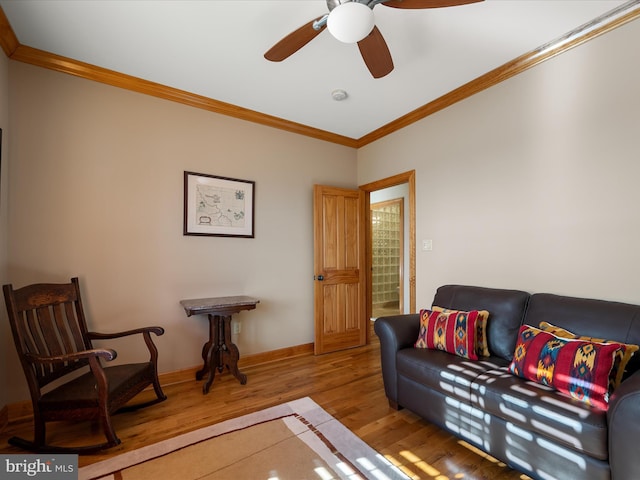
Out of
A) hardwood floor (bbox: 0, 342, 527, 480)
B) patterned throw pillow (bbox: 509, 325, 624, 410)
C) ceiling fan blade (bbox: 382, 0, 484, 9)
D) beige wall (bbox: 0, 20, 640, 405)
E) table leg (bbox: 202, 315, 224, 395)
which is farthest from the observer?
table leg (bbox: 202, 315, 224, 395)

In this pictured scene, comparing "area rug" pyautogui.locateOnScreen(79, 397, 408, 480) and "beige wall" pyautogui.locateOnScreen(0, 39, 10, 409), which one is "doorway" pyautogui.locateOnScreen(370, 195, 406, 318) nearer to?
"area rug" pyautogui.locateOnScreen(79, 397, 408, 480)

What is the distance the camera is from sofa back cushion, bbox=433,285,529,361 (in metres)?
2.10

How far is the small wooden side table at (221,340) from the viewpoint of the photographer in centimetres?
269

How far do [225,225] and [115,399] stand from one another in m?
1.71

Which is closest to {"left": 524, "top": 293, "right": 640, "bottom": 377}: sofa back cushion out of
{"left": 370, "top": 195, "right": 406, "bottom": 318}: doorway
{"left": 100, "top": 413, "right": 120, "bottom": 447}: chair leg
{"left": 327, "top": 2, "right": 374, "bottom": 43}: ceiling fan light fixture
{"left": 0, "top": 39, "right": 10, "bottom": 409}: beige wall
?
{"left": 327, "top": 2, "right": 374, "bottom": 43}: ceiling fan light fixture

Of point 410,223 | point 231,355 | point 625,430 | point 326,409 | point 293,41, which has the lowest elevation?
point 326,409

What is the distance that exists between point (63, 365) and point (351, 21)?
2809 millimetres

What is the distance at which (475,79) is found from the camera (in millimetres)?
2664

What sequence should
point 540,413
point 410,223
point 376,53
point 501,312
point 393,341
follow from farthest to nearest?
1. point 410,223
2. point 393,341
3. point 501,312
4. point 376,53
5. point 540,413

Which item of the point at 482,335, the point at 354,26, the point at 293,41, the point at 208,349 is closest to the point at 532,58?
the point at 354,26

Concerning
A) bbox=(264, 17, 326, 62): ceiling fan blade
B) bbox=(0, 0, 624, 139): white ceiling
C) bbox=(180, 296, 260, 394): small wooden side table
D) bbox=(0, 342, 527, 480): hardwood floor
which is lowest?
bbox=(0, 342, 527, 480): hardwood floor

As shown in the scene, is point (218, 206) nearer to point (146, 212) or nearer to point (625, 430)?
point (146, 212)

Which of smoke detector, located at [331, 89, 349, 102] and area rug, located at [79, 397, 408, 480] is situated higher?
smoke detector, located at [331, 89, 349, 102]

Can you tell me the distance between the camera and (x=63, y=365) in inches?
82.6
